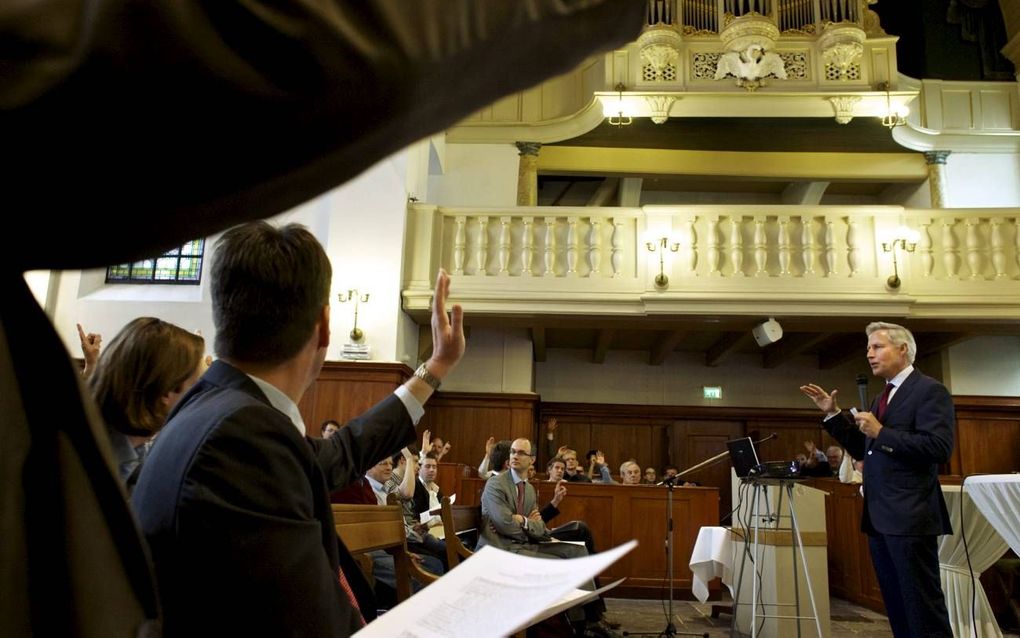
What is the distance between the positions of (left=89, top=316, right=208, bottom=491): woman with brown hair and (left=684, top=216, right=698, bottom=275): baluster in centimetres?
725

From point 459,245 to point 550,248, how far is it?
3.41 ft

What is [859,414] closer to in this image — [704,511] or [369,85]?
[369,85]

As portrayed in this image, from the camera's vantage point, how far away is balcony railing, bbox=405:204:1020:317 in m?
8.37

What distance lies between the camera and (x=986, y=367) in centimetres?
982

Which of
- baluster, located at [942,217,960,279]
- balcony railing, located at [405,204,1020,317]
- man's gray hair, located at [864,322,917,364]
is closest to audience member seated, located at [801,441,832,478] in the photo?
man's gray hair, located at [864,322,917,364]

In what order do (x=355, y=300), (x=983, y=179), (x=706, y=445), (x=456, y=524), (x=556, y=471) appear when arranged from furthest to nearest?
1. (x=706, y=445)
2. (x=983, y=179)
3. (x=355, y=300)
4. (x=556, y=471)
5. (x=456, y=524)

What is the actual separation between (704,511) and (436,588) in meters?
7.45

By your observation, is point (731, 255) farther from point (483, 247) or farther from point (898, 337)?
point (898, 337)

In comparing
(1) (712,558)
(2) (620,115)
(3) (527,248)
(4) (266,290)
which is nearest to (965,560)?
(1) (712,558)

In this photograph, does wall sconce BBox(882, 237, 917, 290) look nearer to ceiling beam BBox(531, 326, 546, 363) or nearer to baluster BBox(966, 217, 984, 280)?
baluster BBox(966, 217, 984, 280)

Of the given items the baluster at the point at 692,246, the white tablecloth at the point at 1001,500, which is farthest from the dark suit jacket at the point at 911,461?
the baluster at the point at 692,246

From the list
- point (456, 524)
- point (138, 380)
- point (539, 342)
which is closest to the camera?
point (138, 380)

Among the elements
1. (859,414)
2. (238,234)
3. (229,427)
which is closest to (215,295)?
(238,234)

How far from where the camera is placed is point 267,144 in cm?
40
